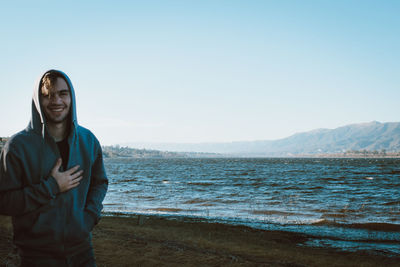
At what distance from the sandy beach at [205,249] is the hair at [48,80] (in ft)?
15.5

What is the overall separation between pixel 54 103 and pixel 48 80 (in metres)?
0.19

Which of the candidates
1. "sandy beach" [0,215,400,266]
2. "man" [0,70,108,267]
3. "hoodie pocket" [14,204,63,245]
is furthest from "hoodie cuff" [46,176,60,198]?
"sandy beach" [0,215,400,266]

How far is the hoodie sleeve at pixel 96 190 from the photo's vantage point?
8.54 feet

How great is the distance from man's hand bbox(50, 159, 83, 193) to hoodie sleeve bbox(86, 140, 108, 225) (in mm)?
224

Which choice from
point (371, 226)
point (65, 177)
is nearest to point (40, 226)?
point (65, 177)

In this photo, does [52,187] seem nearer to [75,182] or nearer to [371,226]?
[75,182]

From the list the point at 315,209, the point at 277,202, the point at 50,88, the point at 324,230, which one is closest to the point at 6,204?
the point at 50,88

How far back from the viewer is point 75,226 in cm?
244

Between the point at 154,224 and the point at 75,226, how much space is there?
37.0ft

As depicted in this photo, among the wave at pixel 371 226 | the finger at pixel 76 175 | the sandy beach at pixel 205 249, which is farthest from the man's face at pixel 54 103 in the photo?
the wave at pixel 371 226

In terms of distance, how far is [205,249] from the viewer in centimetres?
870

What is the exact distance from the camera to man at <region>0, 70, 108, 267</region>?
7.28 feet

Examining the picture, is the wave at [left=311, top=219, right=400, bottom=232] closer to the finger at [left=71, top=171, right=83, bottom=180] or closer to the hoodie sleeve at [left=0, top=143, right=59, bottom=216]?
the finger at [left=71, top=171, right=83, bottom=180]

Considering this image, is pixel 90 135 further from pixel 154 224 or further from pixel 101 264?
pixel 154 224
